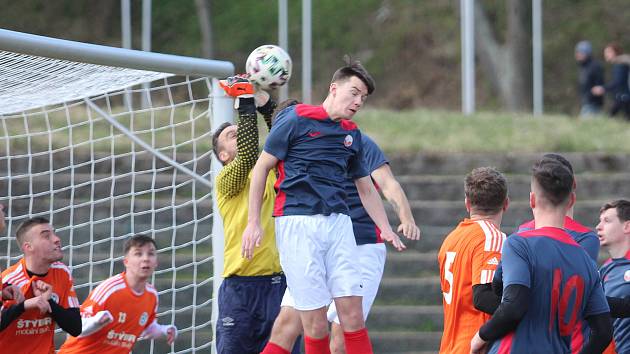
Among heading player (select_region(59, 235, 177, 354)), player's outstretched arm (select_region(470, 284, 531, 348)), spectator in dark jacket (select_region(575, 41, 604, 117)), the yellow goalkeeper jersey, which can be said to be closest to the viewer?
player's outstretched arm (select_region(470, 284, 531, 348))

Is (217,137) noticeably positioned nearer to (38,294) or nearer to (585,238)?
(38,294)

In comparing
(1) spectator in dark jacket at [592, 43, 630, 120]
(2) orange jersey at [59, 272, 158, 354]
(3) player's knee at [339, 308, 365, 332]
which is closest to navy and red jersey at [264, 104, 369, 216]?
(3) player's knee at [339, 308, 365, 332]

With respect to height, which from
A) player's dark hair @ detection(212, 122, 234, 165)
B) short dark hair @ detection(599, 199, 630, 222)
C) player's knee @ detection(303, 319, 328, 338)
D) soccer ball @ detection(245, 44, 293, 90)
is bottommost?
player's knee @ detection(303, 319, 328, 338)

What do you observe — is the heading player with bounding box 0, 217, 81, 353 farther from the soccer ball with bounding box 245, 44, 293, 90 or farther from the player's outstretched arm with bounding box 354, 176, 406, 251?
the player's outstretched arm with bounding box 354, 176, 406, 251

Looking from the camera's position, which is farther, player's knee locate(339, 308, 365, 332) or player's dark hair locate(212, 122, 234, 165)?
player's dark hair locate(212, 122, 234, 165)

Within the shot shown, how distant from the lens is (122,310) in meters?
6.68

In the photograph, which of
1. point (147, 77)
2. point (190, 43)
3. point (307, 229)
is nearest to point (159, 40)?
point (190, 43)

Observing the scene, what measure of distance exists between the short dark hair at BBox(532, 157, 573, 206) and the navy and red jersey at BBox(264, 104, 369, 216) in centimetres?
129

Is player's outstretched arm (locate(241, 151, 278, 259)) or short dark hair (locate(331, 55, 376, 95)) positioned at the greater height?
short dark hair (locate(331, 55, 376, 95))

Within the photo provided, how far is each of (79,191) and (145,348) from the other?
262 centimetres

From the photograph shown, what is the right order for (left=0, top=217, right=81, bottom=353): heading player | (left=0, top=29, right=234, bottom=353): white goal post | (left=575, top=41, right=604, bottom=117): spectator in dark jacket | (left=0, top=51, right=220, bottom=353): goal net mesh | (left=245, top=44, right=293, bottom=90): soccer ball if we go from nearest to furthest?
1. (left=245, top=44, right=293, bottom=90): soccer ball
2. (left=0, top=217, right=81, bottom=353): heading player
3. (left=0, top=29, right=234, bottom=353): white goal post
4. (left=0, top=51, right=220, bottom=353): goal net mesh
5. (left=575, top=41, right=604, bottom=117): spectator in dark jacket

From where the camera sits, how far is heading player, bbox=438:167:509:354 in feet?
16.1

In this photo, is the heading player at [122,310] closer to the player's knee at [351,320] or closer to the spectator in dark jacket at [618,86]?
the player's knee at [351,320]

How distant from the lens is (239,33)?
23672 millimetres
